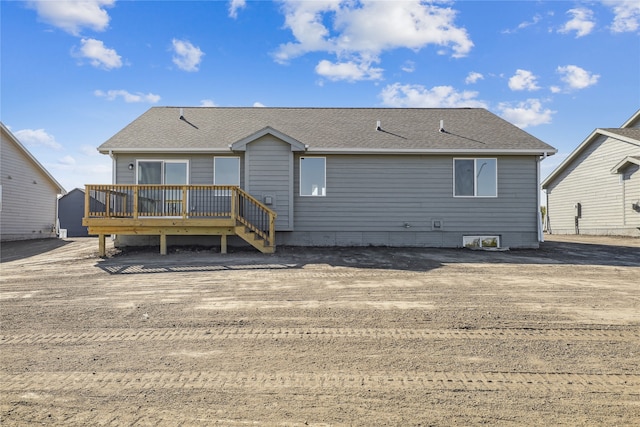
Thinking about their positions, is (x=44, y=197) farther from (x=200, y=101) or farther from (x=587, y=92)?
(x=587, y=92)

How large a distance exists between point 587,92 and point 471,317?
1609 cm

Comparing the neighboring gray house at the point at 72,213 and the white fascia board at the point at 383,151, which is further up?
the white fascia board at the point at 383,151

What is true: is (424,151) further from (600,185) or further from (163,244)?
(600,185)

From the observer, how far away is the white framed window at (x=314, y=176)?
40.4 ft

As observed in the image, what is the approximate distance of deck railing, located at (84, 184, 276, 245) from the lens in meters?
10.5

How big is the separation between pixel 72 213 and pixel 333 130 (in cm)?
2310

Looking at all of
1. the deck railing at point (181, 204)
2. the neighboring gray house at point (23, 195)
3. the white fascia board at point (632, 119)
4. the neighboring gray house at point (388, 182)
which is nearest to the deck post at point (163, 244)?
the deck railing at point (181, 204)

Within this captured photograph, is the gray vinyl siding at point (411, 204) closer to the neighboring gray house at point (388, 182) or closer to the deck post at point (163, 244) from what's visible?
the neighboring gray house at point (388, 182)

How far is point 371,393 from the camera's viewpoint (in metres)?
2.75

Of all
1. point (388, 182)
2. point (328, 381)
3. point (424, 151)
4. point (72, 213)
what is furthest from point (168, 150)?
point (72, 213)

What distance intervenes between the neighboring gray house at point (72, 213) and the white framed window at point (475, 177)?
25545mm

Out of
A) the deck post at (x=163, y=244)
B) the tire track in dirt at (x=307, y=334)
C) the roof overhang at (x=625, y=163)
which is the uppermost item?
the roof overhang at (x=625, y=163)

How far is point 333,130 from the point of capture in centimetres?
1334

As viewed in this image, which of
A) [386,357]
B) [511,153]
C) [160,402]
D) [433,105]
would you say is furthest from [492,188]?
[160,402]
